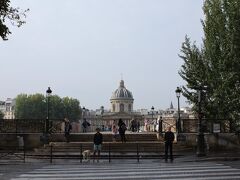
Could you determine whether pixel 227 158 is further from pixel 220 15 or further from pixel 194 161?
pixel 220 15

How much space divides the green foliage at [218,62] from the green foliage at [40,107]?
9269cm

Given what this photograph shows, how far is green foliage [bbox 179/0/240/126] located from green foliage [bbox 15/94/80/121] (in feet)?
304

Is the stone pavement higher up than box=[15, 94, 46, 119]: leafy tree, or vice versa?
box=[15, 94, 46, 119]: leafy tree

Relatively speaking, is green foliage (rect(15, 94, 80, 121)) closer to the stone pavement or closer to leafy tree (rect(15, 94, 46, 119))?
leafy tree (rect(15, 94, 46, 119))

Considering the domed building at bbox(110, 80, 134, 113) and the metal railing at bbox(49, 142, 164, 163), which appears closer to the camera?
the metal railing at bbox(49, 142, 164, 163)

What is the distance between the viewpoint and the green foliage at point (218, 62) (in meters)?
33.5

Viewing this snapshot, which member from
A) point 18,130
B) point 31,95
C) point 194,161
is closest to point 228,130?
point 194,161

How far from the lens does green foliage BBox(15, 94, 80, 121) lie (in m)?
129

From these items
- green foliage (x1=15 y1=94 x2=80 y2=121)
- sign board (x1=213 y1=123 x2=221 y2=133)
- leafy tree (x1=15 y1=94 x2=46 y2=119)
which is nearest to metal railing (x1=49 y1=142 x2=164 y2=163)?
sign board (x1=213 y1=123 x2=221 y2=133)

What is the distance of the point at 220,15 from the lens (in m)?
35.6

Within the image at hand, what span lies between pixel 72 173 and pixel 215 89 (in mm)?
18855

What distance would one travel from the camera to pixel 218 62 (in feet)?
115

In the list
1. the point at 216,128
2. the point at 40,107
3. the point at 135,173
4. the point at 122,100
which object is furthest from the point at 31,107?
the point at 135,173

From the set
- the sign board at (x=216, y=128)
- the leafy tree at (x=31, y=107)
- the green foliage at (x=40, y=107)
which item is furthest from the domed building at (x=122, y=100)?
the sign board at (x=216, y=128)
